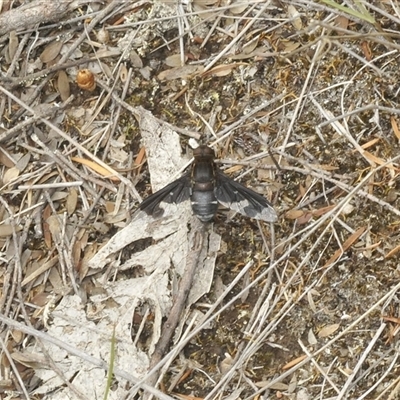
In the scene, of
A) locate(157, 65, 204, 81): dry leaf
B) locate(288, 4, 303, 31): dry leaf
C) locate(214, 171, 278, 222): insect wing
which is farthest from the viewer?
locate(157, 65, 204, 81): dry leaf

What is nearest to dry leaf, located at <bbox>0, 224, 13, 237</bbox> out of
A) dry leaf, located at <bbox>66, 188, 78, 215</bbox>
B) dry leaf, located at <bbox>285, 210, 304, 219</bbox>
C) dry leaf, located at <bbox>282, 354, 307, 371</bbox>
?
dry leaf, located at <bbox>66, 188, 78, 215</bbox>

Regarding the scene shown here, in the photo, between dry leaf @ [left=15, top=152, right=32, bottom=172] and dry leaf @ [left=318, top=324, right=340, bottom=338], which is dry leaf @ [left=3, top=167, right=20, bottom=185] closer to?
dry leaf @ [left=15, top=152, right=32, bottom=172]

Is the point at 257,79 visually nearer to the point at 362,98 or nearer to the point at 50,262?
the point at 362,98

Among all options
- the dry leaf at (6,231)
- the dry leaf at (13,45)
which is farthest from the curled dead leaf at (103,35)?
the dry leaf at (6,231)

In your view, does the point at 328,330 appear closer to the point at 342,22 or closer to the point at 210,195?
the point at 210,195

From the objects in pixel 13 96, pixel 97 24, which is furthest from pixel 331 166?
pixel 13 96

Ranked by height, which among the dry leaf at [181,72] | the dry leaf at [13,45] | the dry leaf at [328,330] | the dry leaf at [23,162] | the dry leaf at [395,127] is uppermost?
the dry leaf at [13,45]

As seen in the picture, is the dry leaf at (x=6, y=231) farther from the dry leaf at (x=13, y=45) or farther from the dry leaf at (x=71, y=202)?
the dry leaf at (x=13, y=45)
